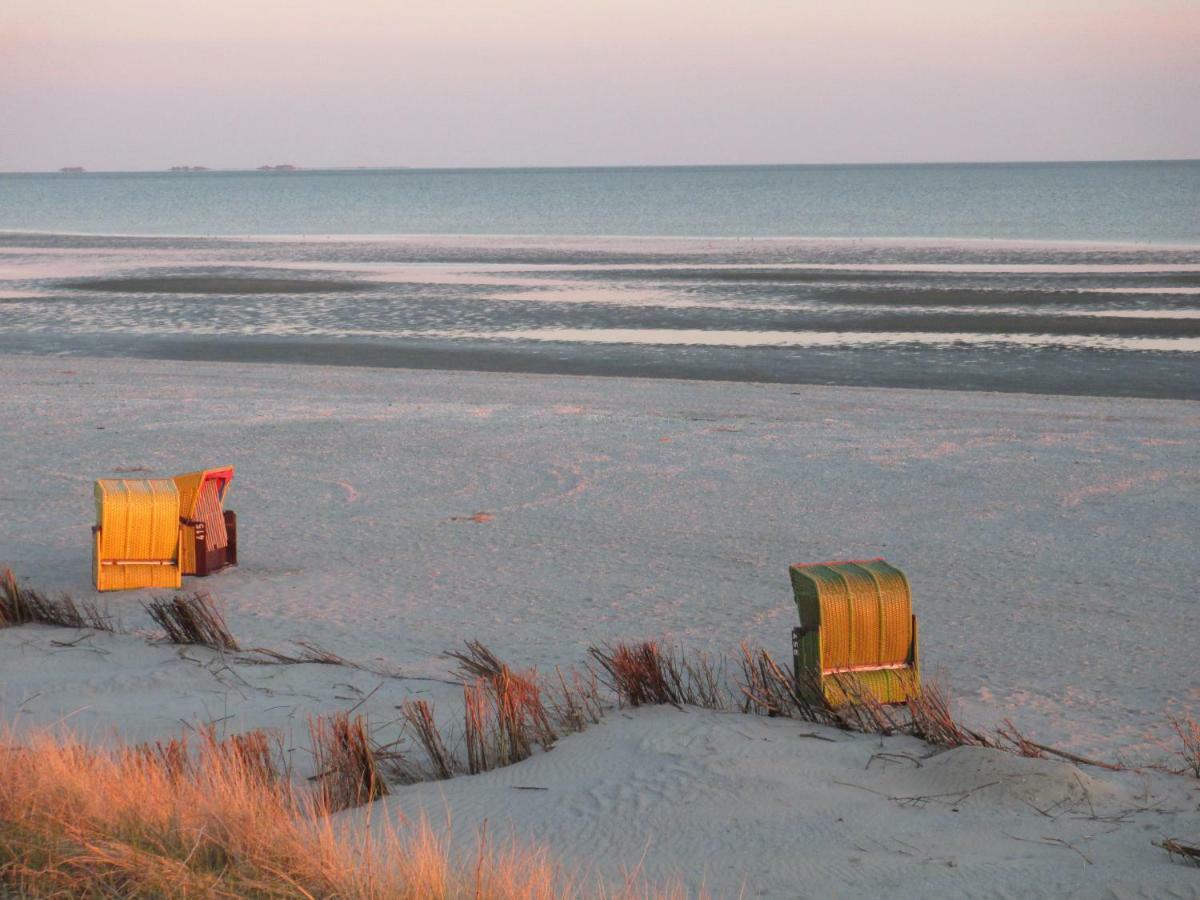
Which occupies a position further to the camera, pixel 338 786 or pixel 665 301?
pixel 665 301

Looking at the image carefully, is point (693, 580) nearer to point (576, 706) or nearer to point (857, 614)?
point (857, 614)

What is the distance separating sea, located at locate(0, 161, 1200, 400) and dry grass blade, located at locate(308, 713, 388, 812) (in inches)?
535

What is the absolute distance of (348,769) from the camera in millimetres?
4934

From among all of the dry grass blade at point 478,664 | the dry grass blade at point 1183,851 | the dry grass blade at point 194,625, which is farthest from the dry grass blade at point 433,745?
the dry grass blade at point 1183,851

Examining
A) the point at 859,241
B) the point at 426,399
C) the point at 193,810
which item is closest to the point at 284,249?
the point at 859,241

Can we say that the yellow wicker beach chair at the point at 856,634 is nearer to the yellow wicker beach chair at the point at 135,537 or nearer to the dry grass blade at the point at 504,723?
the dry grass blade at the point at 504,723

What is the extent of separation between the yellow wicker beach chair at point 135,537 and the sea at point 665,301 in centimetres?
1118

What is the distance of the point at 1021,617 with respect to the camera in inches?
297

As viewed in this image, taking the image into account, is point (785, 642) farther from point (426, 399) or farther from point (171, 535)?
point (426, 399)

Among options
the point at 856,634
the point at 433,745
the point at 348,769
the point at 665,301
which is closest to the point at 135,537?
the point at 433,745

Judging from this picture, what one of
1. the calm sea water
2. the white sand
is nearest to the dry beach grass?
the white sand

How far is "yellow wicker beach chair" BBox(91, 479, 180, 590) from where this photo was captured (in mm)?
7871

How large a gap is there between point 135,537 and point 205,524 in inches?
15.8

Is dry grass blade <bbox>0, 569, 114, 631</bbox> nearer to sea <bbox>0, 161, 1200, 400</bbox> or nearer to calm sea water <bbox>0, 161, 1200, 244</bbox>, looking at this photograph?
sea <bbox>0, 161, 1200, 400</bbox>
